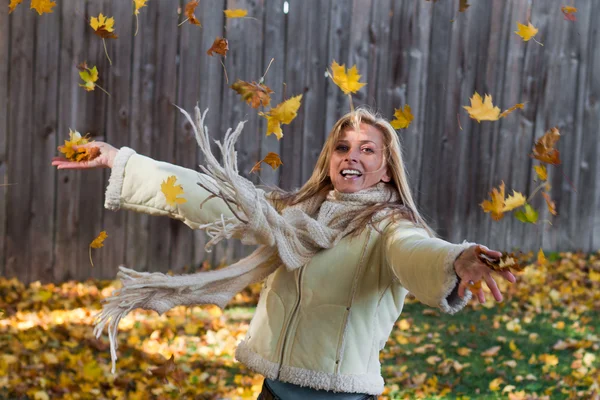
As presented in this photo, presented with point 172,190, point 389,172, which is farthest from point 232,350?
point 389,172

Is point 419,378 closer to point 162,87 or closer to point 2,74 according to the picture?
point 162,87

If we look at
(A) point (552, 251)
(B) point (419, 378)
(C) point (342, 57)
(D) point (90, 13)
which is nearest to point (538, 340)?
(B) point (419, 378)

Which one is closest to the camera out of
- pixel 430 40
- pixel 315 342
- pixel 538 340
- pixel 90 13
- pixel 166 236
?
pixel 315 342

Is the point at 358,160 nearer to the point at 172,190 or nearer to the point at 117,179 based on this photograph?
the point at 172,190

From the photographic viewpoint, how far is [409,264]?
195 cm

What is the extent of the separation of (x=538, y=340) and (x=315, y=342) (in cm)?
275

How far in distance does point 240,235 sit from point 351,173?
441 millimetres

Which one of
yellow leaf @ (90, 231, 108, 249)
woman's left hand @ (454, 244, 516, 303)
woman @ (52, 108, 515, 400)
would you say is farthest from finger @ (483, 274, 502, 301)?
yellow leaf @ (90, 231, 108, 249)

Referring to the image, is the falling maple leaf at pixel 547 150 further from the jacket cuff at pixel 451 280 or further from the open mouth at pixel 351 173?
the jacket cuff at pixel 451 280

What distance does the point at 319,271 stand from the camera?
2.26 meters

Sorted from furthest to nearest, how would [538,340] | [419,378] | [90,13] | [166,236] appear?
[166,236] < [90,13] < [538,340] < [419,378]

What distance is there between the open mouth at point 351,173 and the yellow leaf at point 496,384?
194cm

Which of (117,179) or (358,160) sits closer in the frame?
(358,160)

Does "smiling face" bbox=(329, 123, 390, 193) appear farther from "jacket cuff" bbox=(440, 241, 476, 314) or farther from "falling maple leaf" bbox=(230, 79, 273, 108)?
"jacket cuff" bbox=(440, 241, 476, 314)
